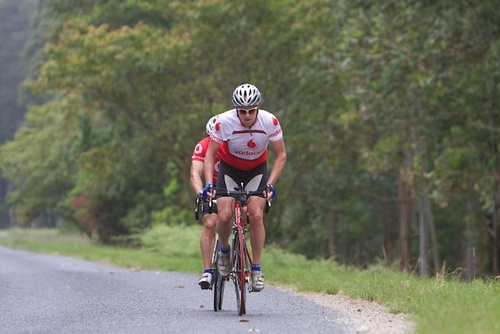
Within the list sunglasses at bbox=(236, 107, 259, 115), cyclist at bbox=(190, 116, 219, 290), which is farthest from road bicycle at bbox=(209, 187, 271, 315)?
sunglasses at bbox=(236, 107, 259, 115)

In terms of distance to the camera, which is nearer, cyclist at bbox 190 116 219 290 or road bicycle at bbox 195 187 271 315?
road bicycle at bbox 195 187 271 315

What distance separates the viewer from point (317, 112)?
98.4ft

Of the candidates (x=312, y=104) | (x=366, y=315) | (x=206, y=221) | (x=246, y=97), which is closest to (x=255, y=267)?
(x=206, y=221)

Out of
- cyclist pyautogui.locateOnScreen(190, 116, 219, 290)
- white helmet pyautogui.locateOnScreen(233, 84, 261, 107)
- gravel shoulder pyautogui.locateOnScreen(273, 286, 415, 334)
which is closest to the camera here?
gravel shoulder pyautogui.locateOnScreen(273, 286, 415, 334)

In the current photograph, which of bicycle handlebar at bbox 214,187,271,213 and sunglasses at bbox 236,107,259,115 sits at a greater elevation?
sunglasses at bbox 236,107,259,115

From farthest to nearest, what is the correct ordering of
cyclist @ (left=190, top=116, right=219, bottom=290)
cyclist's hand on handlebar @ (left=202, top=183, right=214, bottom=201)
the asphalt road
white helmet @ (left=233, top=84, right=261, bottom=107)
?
cyclist @ (left=190, top=116, right=219, bottom=290) < cyclist's hand on handlebar @ (left=202, top=183, right=214, bottom=201) < white helmet @ (left=233, top=84, right=261, bottom=107) < the asphalt road

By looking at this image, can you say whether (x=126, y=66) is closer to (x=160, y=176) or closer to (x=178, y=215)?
(x=178, y=215)

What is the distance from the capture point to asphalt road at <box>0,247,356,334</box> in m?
8.06

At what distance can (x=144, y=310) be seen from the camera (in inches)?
384

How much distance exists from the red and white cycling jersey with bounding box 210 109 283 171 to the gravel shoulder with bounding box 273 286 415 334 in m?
1.80

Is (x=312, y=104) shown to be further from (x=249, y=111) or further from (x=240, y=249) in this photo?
(x=249, y=111)

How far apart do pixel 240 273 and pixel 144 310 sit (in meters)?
1.16

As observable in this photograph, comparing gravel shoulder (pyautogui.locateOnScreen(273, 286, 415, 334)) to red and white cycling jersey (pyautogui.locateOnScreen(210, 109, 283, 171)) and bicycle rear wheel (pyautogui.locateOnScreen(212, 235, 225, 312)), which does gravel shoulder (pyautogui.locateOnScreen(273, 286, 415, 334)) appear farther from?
red and white cycling jersey (pyautogui.locateOnScreen(210, 109, 283, 171))

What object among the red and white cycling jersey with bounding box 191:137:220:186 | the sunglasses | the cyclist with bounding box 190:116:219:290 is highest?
the sunglasses
